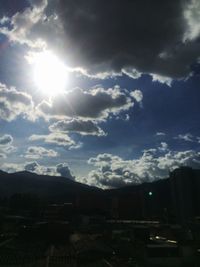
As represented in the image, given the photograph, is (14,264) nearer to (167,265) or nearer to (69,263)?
(69,263)

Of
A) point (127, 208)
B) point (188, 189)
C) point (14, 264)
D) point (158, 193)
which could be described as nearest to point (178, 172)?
point (188, 189)

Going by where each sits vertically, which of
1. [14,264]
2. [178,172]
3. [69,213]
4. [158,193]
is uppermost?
[158,193]

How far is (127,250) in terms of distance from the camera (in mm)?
26266

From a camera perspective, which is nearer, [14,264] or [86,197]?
[14,264]

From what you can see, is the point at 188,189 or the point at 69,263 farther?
the point at 188,189

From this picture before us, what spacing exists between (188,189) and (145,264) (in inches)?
2027

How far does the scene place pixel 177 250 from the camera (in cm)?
2288

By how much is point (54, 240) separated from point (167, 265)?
2582 centimetres

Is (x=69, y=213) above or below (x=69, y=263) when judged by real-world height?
above

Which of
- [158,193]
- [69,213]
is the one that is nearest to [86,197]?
[69,213]

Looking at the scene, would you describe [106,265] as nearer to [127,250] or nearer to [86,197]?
[127,250]

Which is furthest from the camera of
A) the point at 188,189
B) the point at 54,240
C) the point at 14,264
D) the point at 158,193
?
the point at 158,193

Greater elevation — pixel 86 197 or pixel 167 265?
pixel 86 197

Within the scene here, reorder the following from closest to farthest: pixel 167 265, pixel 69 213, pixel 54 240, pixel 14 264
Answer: pixel 167 265, pixel 14 264, pixel 54 240, pixel 69 213
